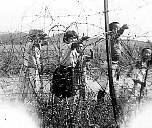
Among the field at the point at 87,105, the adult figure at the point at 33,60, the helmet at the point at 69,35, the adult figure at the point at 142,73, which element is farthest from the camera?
the adult figure at the point at 142,73

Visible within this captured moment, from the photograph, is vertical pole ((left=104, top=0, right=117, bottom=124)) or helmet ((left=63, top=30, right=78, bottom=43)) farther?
helmet ((left=63, top=30, right=78, bottom=43))

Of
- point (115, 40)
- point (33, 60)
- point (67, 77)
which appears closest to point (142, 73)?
point (115, 40)

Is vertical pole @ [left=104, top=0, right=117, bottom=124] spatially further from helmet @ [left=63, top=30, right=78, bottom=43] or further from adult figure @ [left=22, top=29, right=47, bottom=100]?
adult figure @ [left=22, top=29, right=47, bottom=100]

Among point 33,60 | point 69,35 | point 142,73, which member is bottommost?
point 142,73

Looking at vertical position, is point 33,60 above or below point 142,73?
above

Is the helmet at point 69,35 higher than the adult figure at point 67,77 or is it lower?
higher

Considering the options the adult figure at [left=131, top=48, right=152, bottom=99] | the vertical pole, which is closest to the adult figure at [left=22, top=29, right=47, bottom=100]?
the vertical pole

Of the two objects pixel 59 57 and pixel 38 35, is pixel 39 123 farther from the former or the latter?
pixel 38 35

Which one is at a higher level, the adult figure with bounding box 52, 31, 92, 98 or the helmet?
the helmet

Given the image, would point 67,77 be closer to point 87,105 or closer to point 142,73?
point 87,105

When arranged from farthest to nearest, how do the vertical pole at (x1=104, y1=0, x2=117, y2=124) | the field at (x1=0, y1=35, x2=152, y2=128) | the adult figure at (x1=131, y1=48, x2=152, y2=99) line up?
the adult figure at (x1=131, y1=48, x2=152, y2=99), the field at (x1=0, y1=35, x2=152, y2=128), the vertical pole at (x1=104, y1=0, x2=117, y2=124)

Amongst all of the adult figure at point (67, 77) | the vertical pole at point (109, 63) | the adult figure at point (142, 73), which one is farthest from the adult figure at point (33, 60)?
the adult figure at point (142, 73)

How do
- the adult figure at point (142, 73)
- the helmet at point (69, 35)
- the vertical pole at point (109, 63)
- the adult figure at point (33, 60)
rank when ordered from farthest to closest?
the adult figure at point (142, 73) → the adult figure at point (33, 60) → the helmet at point (69, 35) → the vertical pole at point (109, 63)

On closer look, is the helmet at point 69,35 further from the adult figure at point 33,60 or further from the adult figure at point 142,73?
the adult figure at point 142,73
